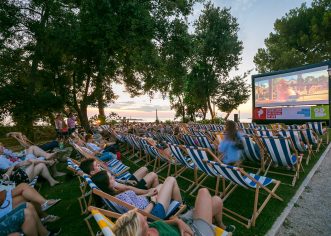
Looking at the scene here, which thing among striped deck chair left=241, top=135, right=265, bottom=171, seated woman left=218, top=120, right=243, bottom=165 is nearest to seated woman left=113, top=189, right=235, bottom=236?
seated woman left=218, top=120, right=243, bottom=165

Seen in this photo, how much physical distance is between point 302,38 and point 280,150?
24.3 meters

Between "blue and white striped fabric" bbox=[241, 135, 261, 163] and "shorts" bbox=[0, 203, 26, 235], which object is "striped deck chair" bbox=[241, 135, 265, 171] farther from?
"shorts" bbox=[0, 203, 26, 235]

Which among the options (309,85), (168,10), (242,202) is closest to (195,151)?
(242,202)

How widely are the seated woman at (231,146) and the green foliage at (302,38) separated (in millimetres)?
22627

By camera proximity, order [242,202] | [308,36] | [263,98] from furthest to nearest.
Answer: [308,36], [263,98], [242,202]

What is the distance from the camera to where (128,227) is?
164 cm

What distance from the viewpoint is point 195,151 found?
4.09 m

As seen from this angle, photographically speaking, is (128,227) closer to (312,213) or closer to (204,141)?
(312,213)

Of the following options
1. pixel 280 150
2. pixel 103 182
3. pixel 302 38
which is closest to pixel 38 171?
pixel 103 182

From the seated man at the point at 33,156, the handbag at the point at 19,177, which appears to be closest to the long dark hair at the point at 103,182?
the handbag at the point at 19,177

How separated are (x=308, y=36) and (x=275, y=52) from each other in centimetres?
339

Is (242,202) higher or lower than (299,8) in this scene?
lower

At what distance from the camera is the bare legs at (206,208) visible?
247 cm

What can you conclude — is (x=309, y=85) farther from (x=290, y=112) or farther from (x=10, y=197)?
(x=10, y=197)
